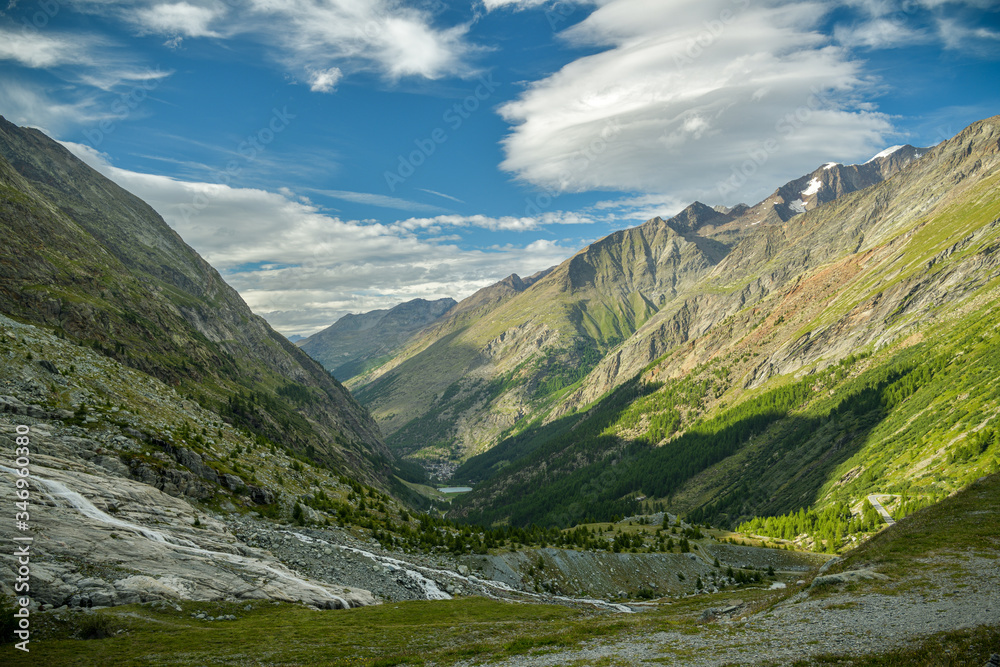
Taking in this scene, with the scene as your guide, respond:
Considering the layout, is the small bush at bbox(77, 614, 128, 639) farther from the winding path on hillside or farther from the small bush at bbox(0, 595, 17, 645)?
the winding path on hillside

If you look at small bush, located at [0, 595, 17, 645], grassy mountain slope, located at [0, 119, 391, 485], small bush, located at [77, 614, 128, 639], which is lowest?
small bush, located at [77, 614, 128, 639]

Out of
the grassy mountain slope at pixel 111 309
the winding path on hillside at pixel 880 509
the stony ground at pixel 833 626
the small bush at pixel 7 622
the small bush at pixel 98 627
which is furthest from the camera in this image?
the winding path on hillside at pixel 880 509

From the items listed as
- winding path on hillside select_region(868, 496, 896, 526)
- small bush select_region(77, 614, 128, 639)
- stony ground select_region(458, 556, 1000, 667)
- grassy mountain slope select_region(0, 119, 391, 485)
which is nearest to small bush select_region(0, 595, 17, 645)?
small bush select_region(77, 614, 128, 639)

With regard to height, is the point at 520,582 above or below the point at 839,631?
A: below

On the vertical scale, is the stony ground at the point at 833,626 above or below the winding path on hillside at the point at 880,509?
above

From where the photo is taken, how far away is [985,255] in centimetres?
19738

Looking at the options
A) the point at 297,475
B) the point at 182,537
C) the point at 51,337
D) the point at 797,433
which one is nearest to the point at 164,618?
the point at 182,537

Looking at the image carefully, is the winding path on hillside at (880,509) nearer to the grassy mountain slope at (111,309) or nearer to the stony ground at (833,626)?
the stony ground at (833,626)

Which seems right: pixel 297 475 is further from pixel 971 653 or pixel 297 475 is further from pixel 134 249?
pixel 134 249

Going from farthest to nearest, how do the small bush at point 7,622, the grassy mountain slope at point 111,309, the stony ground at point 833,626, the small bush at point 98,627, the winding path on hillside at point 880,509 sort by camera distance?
the winding path on hillside at point 880,509, the grassy mountain slope at point 111,309, the small bush at point 98,627, the small bush at point 7,622, the stony ground at point 833,626

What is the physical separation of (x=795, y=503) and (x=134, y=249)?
281 metres

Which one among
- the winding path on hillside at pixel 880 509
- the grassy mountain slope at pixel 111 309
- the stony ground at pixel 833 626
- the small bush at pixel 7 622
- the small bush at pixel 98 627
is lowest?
the winding path on hillside at pixel 880 509

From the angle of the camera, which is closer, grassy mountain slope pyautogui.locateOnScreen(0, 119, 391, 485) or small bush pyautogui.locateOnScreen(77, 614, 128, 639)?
small bush pyautogui.locateOnScreen(77, 614, 128, 639)

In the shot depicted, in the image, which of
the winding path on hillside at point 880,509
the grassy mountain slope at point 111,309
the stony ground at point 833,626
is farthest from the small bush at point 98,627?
the winding path on hillside at point 880,509
